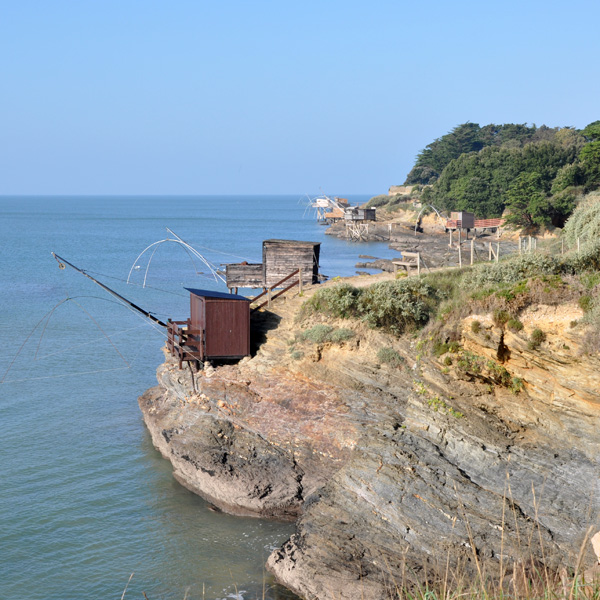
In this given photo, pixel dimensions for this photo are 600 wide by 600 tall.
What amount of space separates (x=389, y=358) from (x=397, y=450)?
3.70 meters

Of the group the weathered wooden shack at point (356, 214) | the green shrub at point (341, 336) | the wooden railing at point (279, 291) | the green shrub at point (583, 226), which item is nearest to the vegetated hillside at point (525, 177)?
the weathered wooden shack at point (356, 214)

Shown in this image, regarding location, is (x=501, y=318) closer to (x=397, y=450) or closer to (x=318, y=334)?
(x=397, y=450)

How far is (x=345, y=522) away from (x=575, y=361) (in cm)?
721

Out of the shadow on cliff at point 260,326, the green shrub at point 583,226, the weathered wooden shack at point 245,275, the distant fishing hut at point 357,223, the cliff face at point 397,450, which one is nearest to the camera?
the cliff face at point 397,450

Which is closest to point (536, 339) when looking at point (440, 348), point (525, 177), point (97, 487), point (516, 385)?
point (516, 385)

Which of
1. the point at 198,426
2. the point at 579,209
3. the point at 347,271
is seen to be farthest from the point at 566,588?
the point at 347,271

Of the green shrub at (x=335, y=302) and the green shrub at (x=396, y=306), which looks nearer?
the green shrub at (x=396, y=306)

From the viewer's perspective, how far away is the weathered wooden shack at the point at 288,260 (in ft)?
95.8

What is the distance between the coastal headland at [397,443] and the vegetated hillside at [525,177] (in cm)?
4254

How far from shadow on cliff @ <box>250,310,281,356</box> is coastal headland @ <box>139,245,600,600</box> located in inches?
8.8

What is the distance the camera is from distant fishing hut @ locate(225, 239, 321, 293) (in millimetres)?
29203

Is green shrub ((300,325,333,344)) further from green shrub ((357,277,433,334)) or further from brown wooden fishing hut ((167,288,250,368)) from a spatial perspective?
brown wooden fishing hut ((167,288,250,368))

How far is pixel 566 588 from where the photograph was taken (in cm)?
568

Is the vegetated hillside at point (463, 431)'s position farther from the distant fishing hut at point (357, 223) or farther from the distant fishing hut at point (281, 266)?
the distant fishing hut at point (357, 223)
